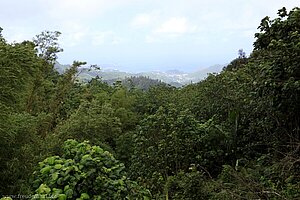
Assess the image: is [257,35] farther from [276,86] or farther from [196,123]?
[196,123]

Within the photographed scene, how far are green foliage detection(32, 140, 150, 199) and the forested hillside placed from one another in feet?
0.04

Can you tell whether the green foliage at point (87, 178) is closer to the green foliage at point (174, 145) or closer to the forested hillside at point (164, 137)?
the forested hillside at point (164, 137)

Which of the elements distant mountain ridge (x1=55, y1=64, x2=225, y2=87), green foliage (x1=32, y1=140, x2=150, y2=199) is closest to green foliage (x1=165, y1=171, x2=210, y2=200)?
green foliage (x1=32, y1=140, x2=150, y2=199)

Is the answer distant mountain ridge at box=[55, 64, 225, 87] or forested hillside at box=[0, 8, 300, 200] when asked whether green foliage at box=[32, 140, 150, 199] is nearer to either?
forested hillside at box=[0, 8, 300, 200]

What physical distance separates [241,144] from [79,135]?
354cm

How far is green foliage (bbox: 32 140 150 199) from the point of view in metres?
3.91

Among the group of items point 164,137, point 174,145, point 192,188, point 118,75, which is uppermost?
point 118,75

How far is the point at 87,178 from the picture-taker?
4.01m

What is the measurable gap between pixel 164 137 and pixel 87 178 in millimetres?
3702

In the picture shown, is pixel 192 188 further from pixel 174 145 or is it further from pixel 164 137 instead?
pixel 164 137

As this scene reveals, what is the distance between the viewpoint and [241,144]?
8.23 meters

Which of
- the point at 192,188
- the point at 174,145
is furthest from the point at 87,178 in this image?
the point at 174,145

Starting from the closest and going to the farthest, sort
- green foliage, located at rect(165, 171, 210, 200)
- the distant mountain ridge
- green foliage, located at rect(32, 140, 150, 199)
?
1. green foliage, located at rect(32, 140, 150, 199)
2. green foliage, located at rect(165, 171, 210, 200)
3. the distant mountain ridge

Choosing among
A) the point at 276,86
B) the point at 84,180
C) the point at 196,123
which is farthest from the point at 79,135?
the point at 276,86
